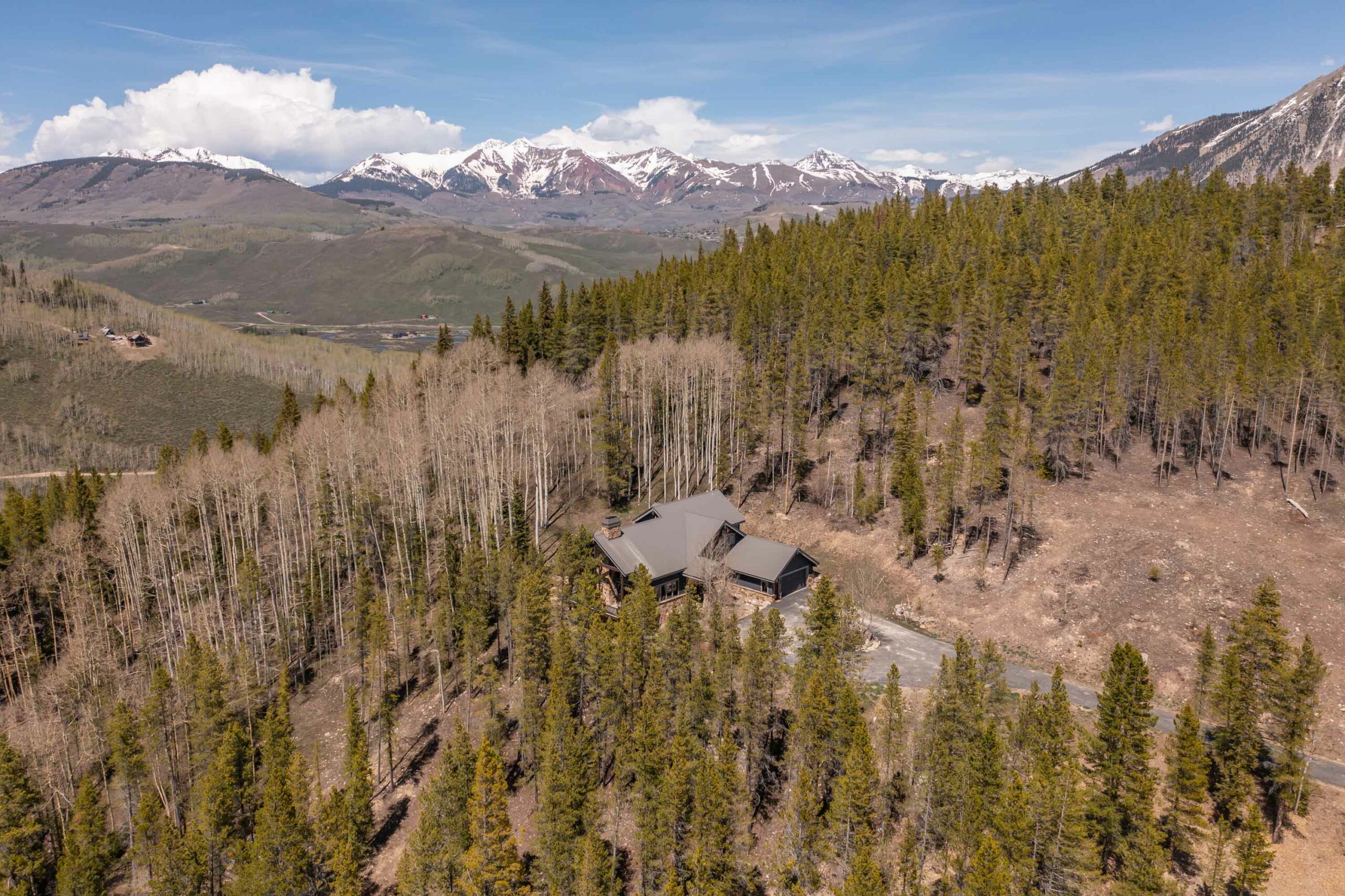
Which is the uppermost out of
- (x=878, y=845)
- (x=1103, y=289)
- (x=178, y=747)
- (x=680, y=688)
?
(x=1103, y=289)

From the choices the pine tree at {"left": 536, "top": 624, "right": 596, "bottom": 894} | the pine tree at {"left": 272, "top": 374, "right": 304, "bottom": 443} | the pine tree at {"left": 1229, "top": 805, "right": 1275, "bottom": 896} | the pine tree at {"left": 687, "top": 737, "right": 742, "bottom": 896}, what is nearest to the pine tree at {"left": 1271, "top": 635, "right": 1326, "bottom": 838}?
the pine tree at {"left": 1229, "top": 805, "right": 1275, "bottom": 896}

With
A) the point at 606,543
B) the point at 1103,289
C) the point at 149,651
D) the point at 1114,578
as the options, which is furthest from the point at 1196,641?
the point at 149,651

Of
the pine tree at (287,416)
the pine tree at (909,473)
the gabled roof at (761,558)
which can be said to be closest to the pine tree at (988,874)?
the gabled roof at (761,558)

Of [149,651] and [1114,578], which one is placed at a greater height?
[1114,578]

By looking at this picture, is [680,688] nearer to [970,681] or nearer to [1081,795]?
[970,681]

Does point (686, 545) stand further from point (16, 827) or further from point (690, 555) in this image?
point (16, 827)

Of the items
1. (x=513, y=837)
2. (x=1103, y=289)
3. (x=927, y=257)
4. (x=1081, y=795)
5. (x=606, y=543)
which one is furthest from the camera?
(x=927, y=257)

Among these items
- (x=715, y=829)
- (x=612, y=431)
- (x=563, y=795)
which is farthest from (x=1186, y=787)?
(x=612, y=431)
